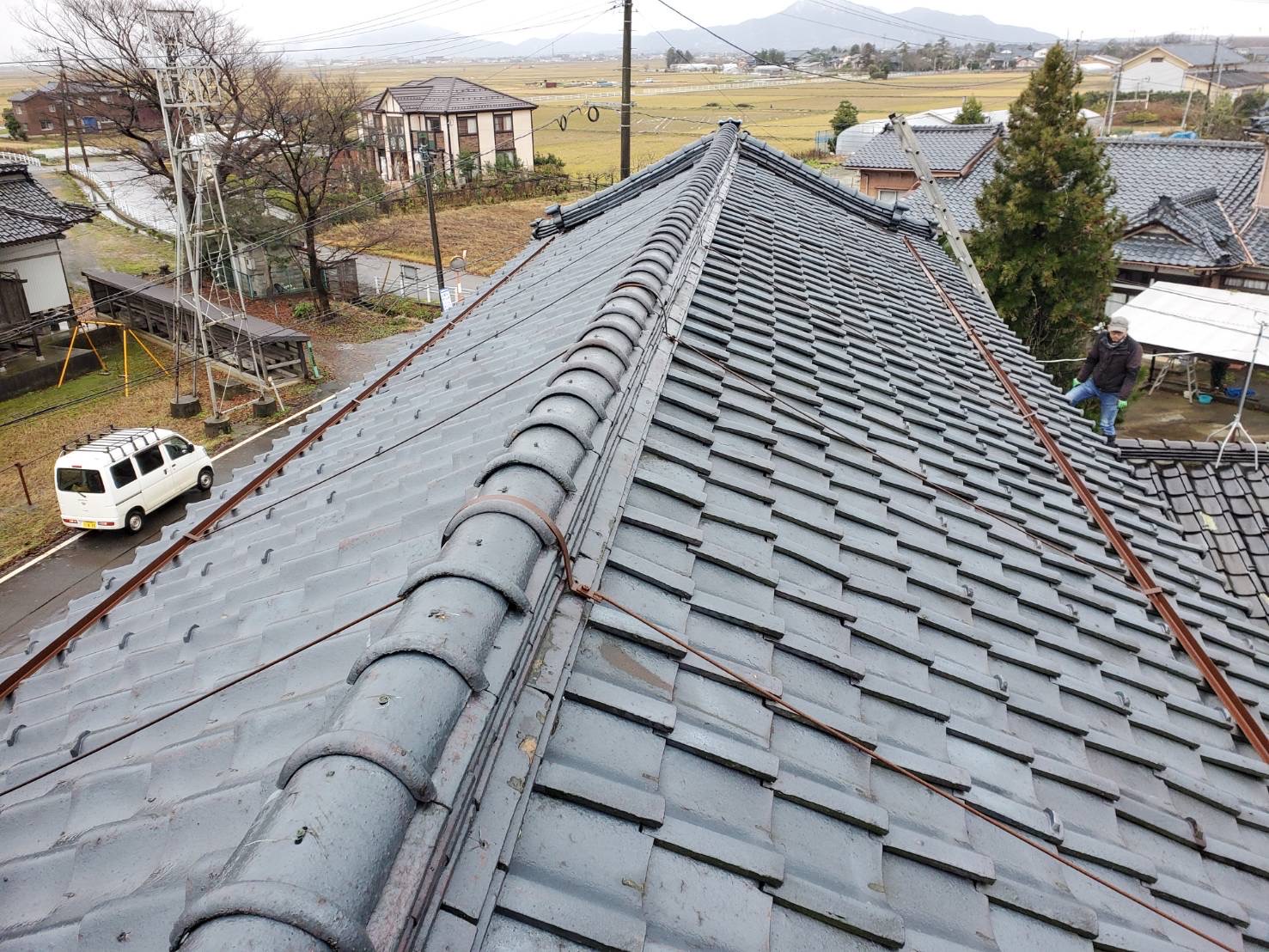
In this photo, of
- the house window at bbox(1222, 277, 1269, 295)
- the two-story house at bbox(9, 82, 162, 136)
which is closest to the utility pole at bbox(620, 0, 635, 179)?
the house window at bbox(1222, 277, 1269, 295)

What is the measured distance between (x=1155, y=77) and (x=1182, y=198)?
82244 millimetres

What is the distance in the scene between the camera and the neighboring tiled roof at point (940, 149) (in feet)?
109

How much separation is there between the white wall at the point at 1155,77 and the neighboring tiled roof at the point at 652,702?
350ft

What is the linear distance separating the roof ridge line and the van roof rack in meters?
17.5

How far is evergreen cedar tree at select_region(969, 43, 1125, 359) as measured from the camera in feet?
54.2

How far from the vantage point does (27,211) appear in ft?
84.3

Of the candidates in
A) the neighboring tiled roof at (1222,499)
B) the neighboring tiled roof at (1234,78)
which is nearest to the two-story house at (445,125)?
the neighboring tiled roof at (1222,499)

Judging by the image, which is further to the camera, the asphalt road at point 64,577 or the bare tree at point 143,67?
the bare tree at point 143,67

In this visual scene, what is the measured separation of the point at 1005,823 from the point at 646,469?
1.94 metres

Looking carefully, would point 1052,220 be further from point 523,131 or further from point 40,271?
point 523,131

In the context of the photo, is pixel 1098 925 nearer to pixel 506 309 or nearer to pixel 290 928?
pixel 290 928

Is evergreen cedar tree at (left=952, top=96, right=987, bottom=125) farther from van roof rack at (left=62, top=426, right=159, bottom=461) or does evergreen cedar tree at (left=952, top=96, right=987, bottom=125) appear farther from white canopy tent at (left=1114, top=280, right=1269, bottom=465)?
van roof rack at (left=62, top=426, right=159, bottom=461)

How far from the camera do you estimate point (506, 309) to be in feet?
28.1

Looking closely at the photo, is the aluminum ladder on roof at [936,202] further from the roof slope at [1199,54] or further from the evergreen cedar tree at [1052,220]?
the roof slope at [1199,54]
